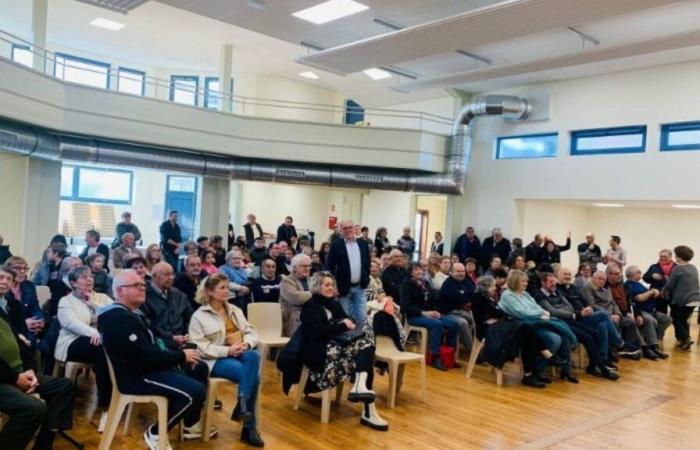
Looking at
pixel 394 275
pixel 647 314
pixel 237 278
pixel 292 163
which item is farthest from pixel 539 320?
pixel 292 163

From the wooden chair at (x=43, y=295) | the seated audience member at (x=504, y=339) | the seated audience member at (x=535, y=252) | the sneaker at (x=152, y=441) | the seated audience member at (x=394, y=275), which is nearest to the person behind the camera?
the sneaker at (x=152, y=441)

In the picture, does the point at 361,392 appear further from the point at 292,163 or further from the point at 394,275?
the point at 292,163

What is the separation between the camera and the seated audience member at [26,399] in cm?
270

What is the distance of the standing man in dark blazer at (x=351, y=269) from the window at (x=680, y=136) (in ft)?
20.6

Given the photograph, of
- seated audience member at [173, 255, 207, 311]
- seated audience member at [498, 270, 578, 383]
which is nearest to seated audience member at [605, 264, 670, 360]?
seated audience member at [498, 270, 578, 383]

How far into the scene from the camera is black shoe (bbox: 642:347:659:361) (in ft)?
22.3

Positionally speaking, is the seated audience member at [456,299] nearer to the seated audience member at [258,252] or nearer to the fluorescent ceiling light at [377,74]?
the seated audience member at [258,252]

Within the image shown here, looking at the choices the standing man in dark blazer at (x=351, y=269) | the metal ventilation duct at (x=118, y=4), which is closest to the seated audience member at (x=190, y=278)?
the standing man in dark blazer at (x=351, y=269)

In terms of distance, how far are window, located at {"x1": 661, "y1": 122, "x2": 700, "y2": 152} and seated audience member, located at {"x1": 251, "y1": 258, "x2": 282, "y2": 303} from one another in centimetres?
706

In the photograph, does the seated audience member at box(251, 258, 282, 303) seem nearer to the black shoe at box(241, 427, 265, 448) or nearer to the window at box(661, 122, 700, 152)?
the black shoe at box(241, 427, 265, 448)

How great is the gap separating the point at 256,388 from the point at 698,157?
8.16 m

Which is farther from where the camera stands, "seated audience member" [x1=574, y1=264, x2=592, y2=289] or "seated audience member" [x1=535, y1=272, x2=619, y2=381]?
"seated audience member" [x1=574, y1=264, x2=592, y2=289]

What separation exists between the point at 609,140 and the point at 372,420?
26.0 ft

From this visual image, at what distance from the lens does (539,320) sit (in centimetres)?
542
